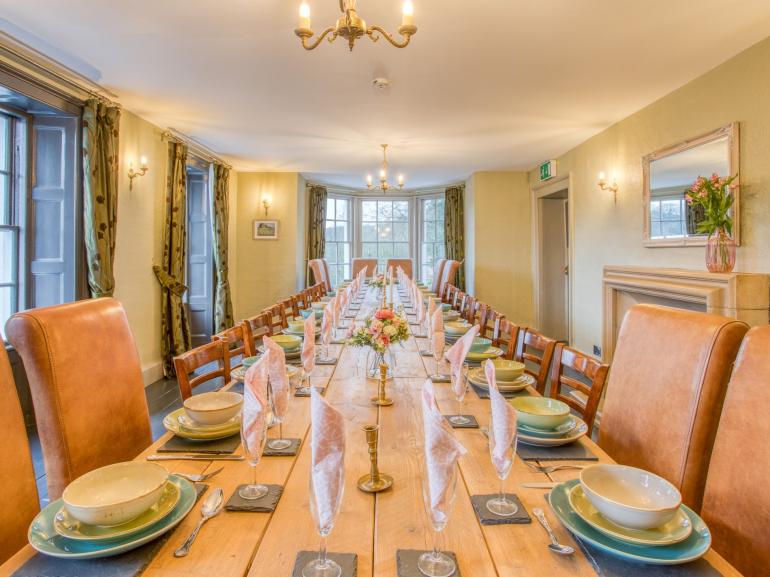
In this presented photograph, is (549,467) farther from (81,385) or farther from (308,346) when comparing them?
(81,385)

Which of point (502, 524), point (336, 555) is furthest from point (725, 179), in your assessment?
point (336, 555)

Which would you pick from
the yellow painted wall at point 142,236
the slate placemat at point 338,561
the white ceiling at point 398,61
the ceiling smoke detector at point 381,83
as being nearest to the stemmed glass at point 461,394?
the slate placemat at point 338,561

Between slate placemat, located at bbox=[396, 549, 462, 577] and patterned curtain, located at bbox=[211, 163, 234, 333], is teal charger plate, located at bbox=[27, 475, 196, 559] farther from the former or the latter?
patterned curtain, located at bbox=[211, 163, 234, 333]

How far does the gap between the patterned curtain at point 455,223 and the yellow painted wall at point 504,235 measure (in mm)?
684

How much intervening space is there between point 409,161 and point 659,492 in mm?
5721

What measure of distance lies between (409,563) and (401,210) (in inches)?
333

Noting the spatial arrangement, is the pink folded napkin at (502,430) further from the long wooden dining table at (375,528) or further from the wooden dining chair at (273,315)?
the wooden dining chair at (273,315)

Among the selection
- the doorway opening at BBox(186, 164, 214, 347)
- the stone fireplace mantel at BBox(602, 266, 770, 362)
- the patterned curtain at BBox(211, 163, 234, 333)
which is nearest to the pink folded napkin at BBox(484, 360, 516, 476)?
the stone fireplace mantel at BBox(602, 266, 770, 362)

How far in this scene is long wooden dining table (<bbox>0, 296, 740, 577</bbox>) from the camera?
68cm

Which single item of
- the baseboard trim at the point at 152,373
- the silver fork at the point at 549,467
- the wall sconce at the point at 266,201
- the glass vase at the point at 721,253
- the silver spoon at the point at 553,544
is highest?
the wall sconce at the point at 266,201

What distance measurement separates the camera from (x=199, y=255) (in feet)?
19.4

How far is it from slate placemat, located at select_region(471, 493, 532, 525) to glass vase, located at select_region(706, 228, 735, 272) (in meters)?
2.81

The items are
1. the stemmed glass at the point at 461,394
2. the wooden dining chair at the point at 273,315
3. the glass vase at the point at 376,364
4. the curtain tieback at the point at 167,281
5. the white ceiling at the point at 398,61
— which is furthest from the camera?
the curtain tieback at the point at 167,281

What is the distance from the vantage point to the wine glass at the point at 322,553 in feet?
2.05
